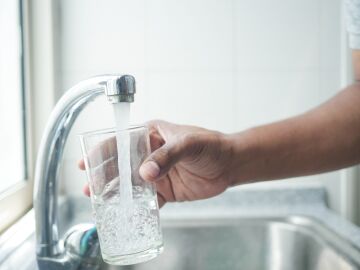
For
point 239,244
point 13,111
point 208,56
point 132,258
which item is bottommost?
point 239,244

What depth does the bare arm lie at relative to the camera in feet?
2.38

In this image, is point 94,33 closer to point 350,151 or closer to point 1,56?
point 1,56

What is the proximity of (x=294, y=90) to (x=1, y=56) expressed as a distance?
0.75 m

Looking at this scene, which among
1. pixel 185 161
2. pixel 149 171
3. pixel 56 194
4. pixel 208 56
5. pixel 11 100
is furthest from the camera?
pixel 208 56

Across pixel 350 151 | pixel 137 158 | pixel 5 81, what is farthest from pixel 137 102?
pixel 137 158

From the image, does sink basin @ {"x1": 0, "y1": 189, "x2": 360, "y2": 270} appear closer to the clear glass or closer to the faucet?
the faucet

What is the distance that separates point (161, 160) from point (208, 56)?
0.70 m

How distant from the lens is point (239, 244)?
3.34 ft

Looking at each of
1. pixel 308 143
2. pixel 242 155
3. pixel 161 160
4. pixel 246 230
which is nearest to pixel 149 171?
pixel 161 160

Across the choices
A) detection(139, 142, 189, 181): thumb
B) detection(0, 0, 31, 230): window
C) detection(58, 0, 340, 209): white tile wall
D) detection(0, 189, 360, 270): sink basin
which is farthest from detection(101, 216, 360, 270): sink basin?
detection(139, 142, 189, 181): thumb

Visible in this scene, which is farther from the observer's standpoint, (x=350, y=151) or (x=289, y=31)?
(x=289, y=31)

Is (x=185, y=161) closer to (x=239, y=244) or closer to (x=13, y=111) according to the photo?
(x=239, y=244)

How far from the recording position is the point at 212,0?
3.66ft

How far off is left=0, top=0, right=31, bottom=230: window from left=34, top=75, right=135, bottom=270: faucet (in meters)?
0.38
